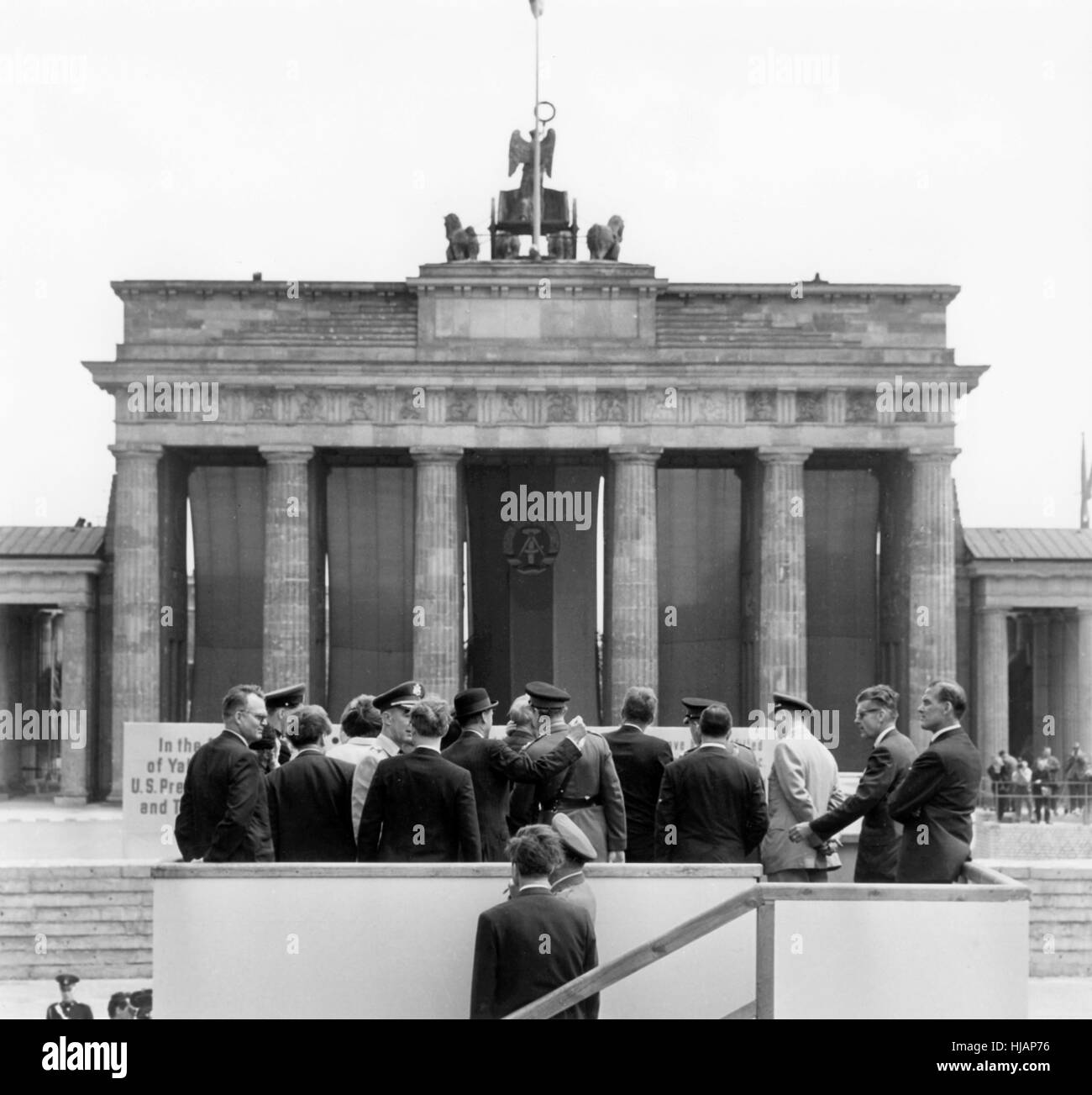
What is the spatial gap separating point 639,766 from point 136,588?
34.8 meters

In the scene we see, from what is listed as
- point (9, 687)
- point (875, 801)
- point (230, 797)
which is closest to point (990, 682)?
point (9, 687)

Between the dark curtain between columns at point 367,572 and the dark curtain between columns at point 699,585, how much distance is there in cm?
684

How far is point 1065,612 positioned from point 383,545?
18249 millimetres

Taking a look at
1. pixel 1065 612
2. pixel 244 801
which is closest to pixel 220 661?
pixel 1065 612

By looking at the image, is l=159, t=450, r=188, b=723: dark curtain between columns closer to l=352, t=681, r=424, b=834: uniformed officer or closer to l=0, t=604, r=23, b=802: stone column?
l=0, t=604, r=23, b=802: stone column

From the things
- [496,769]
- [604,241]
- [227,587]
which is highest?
[604,241]

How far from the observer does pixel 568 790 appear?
1366 cm

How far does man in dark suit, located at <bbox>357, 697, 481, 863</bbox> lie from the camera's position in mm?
12250

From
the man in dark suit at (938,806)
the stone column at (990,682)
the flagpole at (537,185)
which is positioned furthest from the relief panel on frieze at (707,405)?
the man in dark suit at (938,806)

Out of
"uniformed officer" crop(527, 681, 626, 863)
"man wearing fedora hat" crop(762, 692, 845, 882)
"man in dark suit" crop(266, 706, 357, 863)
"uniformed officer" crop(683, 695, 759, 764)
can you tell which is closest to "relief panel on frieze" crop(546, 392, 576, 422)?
"uniformed officer" crop(683, 695, 759, 764)

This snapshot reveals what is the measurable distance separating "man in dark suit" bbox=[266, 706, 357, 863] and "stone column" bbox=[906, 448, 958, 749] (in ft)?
118

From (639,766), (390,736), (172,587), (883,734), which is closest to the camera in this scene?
(883,734)

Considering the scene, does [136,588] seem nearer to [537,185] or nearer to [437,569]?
[437,569]
